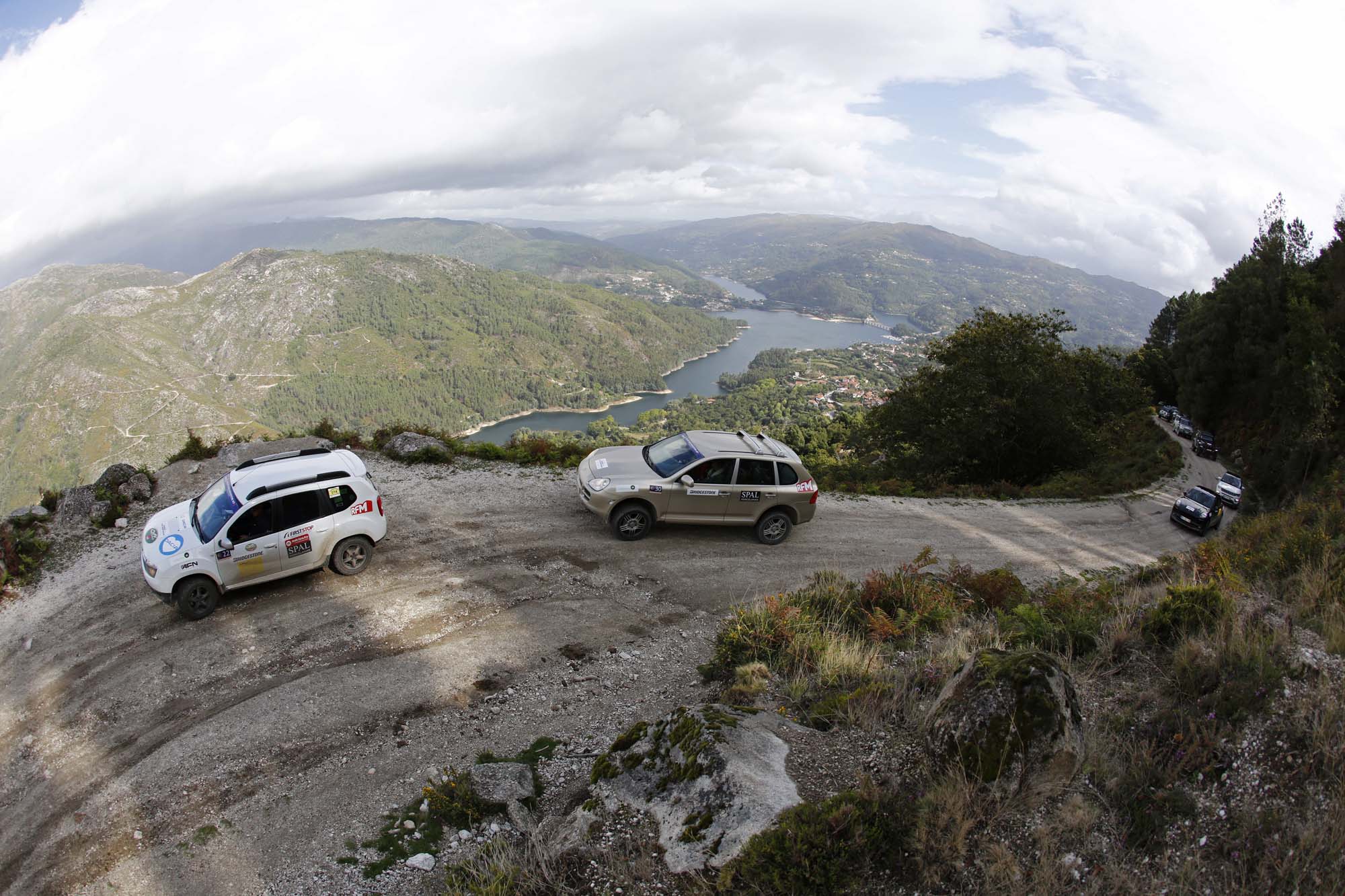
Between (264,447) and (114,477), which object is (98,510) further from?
(264,447)

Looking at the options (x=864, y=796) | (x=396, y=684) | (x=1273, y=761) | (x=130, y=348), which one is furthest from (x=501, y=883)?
(x=130, y=348)

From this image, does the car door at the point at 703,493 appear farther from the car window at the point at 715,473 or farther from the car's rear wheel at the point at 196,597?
the car's rear wheel at the point at 196,597

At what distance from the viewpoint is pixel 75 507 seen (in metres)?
11.8

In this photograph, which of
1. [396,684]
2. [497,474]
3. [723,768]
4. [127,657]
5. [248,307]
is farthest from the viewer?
[248,307]

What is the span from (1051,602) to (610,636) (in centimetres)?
617

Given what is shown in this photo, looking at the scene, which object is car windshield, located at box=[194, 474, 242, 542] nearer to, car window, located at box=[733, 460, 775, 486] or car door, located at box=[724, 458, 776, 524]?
car door, located at box=[724, 458, 776, 524]

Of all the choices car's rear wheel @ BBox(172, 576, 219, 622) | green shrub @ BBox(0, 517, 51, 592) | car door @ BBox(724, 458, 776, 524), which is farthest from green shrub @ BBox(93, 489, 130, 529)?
car door @ BBox(724, 458, 776, 524)

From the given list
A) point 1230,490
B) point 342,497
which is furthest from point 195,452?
point 1230,490

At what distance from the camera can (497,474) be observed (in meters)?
14.2

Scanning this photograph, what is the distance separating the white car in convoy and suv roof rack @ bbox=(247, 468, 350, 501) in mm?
10

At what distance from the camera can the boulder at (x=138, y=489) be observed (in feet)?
40.7

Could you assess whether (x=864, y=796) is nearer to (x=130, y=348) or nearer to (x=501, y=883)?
(x=501, y=883)

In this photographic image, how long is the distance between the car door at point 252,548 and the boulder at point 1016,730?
9032 mm

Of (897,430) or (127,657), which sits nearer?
(127,657)
